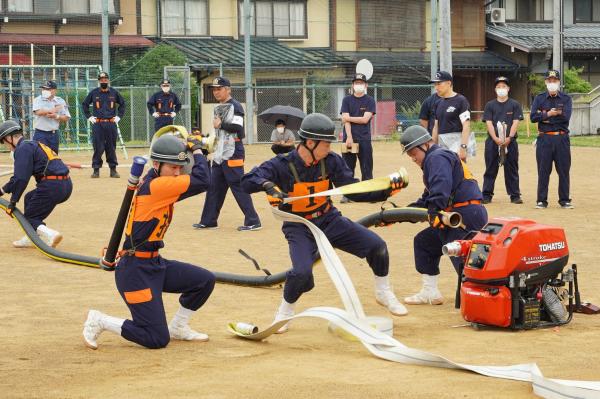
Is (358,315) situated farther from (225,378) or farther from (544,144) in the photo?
(544,144)

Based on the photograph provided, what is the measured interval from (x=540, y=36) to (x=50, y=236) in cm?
3750

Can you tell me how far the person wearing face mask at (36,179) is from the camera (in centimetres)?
1218

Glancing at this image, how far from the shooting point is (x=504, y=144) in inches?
682

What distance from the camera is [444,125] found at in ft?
53.0

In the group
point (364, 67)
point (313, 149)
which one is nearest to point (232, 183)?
point (313, 149)

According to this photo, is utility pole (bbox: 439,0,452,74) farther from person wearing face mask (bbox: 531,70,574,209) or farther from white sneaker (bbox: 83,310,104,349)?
white sneaker (bbox: 83,310,104,349)

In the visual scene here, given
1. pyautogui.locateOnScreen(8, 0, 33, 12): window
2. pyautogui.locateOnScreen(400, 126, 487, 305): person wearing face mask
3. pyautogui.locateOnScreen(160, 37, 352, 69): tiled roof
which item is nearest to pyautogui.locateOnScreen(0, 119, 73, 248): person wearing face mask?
pyautogui.locateOnScreen(400, 126, 487, 305): person wearing face mask

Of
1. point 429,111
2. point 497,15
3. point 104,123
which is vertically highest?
point 497,15

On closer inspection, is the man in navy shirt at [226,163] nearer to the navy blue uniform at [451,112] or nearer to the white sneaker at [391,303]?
the navy blue uniform at [451,112]

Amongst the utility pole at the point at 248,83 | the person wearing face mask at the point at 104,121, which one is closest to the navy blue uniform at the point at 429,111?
the person wearing face mask at the point at 104,121

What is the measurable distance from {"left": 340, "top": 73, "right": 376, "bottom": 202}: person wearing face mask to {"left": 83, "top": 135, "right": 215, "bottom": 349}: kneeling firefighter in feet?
32.5

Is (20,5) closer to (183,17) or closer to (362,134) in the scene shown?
(183,17)

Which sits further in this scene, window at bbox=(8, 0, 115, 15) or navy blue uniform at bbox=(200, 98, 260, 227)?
window at bbox=(8, 0, 115, 15)

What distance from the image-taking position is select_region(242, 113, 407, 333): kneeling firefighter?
835cm
